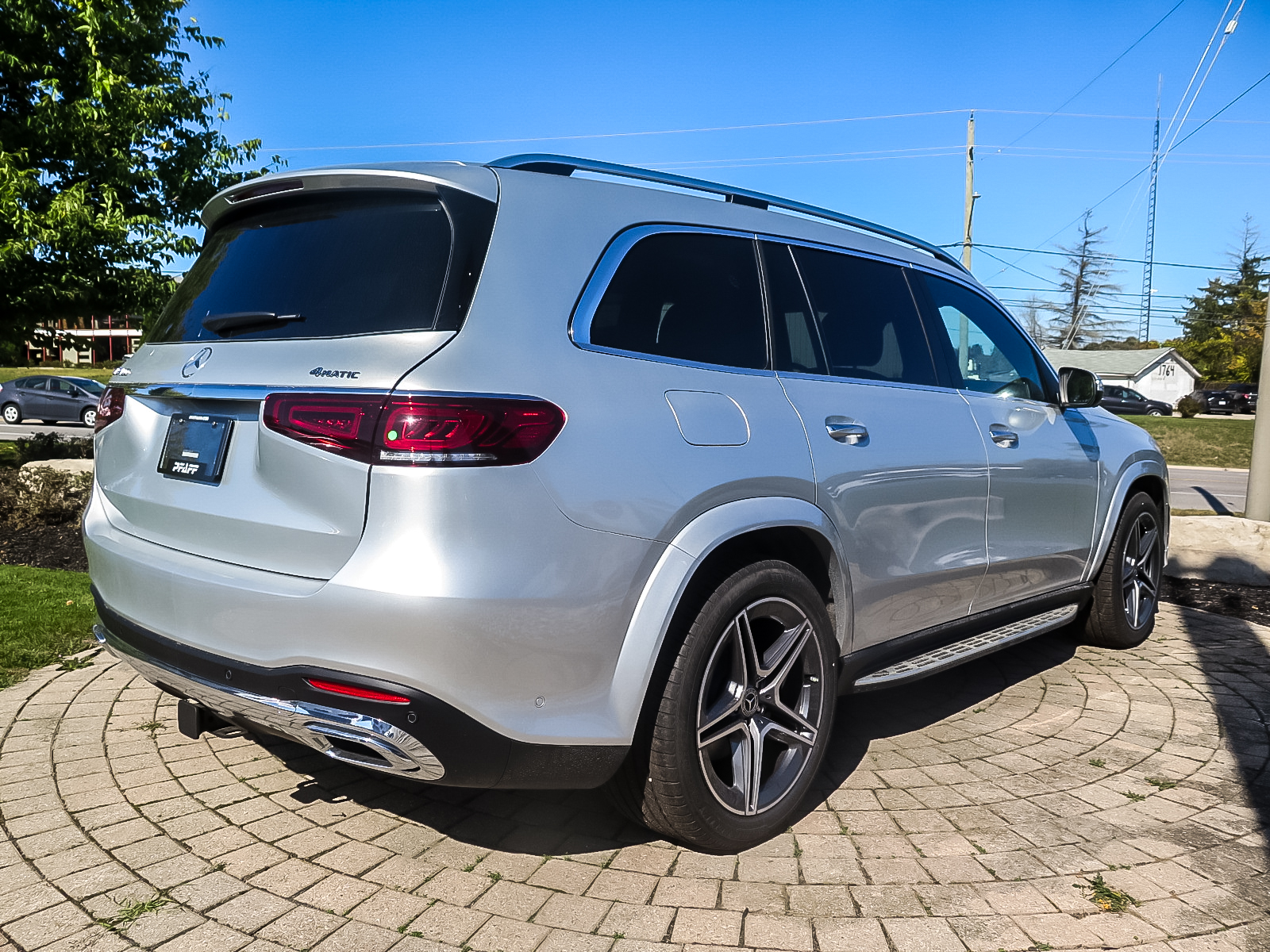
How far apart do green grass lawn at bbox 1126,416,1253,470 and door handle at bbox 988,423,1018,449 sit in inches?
927

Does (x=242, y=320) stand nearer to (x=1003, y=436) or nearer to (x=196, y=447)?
(x=196, y=447)

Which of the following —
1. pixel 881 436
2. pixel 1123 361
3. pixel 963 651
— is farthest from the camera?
pixel 1123 361

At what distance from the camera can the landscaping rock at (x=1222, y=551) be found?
7863mm

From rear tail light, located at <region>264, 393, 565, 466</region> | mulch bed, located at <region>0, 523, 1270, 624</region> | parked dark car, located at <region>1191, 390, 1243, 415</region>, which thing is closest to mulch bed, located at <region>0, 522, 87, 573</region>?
mulch bed, located at <region>0, 523, 1270, 624</region>

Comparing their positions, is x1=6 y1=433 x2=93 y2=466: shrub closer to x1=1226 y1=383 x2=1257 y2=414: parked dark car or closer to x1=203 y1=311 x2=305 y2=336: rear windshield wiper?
x1=203 y1=311 x2=305 y2=336: rear windshield wiper

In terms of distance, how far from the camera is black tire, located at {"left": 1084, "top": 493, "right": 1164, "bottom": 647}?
5.38 m

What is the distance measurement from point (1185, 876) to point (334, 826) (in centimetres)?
270

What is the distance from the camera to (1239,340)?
7550 centimetres

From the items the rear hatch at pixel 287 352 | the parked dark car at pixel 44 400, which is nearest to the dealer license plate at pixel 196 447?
the rear hatch at pixel 287 352

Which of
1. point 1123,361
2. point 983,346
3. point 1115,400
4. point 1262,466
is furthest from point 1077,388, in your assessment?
point 1123,361

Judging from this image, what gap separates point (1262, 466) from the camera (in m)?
9.14

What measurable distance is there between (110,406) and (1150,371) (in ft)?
289

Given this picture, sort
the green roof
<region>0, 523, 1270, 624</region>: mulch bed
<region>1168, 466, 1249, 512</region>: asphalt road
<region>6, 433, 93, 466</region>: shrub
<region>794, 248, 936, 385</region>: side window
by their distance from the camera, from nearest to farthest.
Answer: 1. <region>794, 248, 936, 385</region>: side window
2. <region>0, 523, 1270, 624</region>: mulch bed
3. <region>6, 433, 93, 466</region>: shrub
4. <region>1168, 466, 1249, 512</region>: asphalt road
5. the green roof

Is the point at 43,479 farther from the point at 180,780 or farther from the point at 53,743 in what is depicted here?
the point at 180,780
